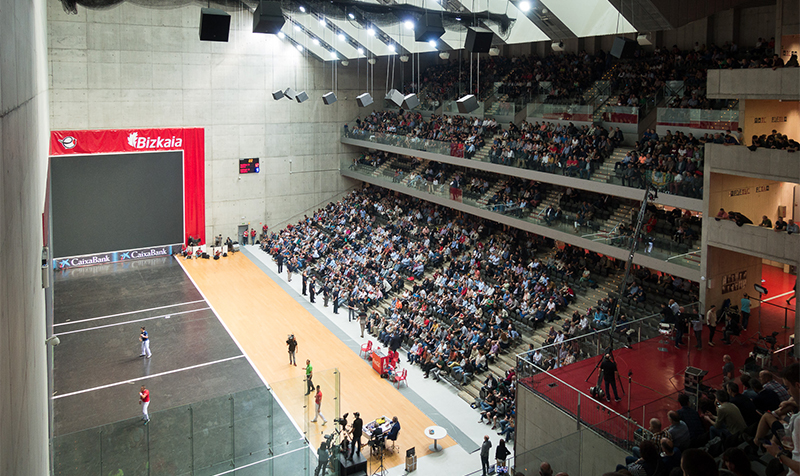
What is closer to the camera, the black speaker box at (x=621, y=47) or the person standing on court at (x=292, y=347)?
the black speaker box at (x=621, y=47)

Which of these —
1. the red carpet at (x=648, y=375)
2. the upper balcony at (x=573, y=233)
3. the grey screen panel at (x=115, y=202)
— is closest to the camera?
the red carpet at (x=648, y=375)

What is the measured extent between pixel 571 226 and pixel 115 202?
868 inches

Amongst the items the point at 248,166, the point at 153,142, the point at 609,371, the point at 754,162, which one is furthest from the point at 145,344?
the point at 754,162

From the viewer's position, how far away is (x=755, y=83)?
579 inches

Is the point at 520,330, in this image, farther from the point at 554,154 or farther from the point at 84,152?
the point at 84,152

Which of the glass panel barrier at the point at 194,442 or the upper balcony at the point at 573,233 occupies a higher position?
the upper balcony at the point at 573,233

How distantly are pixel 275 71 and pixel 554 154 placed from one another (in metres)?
17.9

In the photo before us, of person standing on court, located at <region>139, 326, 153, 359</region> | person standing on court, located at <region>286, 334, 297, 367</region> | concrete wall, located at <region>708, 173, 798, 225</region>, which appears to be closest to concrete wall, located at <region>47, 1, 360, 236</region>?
person standing on court, located at <region>139, 326, 153, 359</region>

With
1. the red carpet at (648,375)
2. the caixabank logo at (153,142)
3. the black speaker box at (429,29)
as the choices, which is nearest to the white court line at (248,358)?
the red carpet at (648,375)

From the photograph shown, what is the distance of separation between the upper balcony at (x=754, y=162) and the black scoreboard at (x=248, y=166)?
962 inches

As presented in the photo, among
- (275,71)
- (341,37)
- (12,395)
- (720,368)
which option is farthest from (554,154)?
(12,395)

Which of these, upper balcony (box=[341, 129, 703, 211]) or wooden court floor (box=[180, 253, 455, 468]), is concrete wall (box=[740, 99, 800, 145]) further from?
wooden court floor (box=[180, 253, 455, 468])

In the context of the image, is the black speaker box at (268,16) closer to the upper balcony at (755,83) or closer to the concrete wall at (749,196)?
the upper balcony at (755,83)

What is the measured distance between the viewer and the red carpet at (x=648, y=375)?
11.1 m
